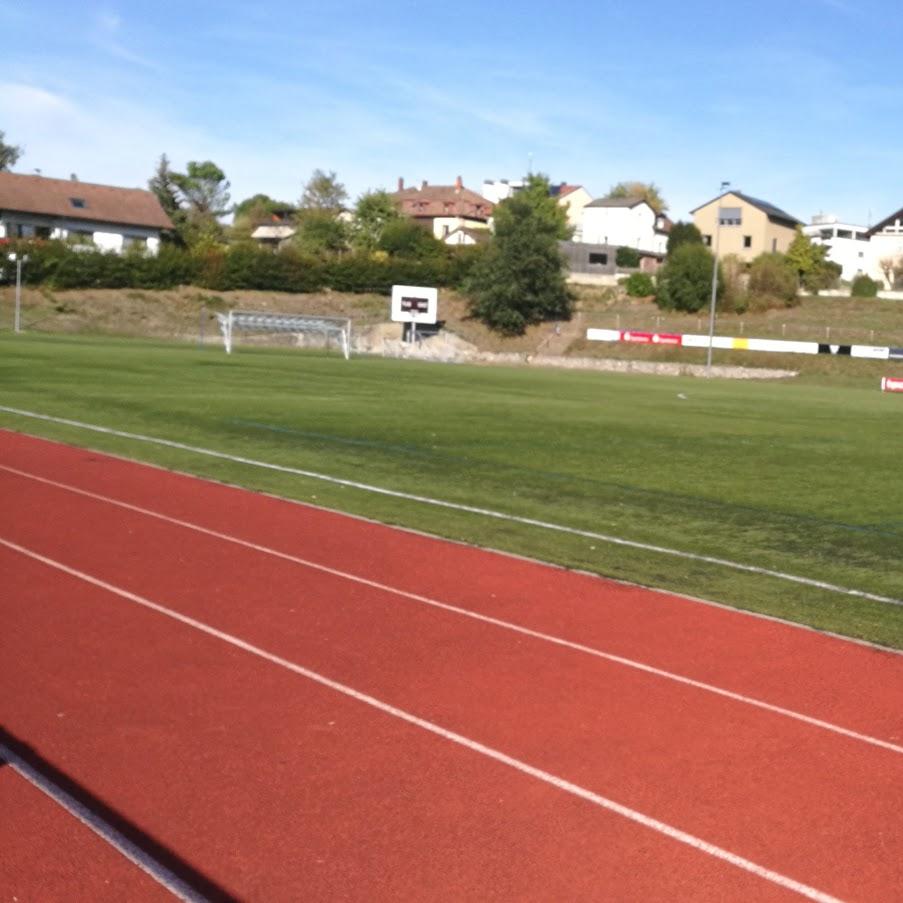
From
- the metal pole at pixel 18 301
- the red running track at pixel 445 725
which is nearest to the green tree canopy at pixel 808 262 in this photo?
the metal pole at pixel 18 301

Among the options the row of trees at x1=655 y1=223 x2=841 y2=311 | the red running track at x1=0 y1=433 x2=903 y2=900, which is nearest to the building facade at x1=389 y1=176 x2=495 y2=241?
the row of trees at x1=655 y1=223 x2=841 y2=311

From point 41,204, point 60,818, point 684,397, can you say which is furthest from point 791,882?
point 41,204

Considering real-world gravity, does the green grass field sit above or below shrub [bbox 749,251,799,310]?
below

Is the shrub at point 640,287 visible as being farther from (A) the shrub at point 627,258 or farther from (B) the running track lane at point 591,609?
(B) the running track lane at point 591,609

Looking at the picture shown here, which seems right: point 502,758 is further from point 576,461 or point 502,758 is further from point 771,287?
point 771,287

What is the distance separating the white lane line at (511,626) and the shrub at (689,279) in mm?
74461

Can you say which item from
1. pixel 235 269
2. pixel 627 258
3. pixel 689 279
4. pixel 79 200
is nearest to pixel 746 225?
pixel 627 258

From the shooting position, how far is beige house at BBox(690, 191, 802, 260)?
356 ft

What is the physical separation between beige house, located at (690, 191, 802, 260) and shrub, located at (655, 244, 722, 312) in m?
23.0

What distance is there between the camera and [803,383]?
2539 inches

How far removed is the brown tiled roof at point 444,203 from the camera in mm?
133337

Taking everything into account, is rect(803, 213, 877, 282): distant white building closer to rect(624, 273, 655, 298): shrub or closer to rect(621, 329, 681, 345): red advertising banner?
rect(624, 273, 655, 298): shrub

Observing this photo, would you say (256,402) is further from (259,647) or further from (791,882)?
(791,882)

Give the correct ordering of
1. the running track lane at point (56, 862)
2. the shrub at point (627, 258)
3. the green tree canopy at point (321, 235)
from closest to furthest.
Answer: the running track lane at point (56, 862), the green tree canopy at point (321, 235), the shrub at point (627, 258)
